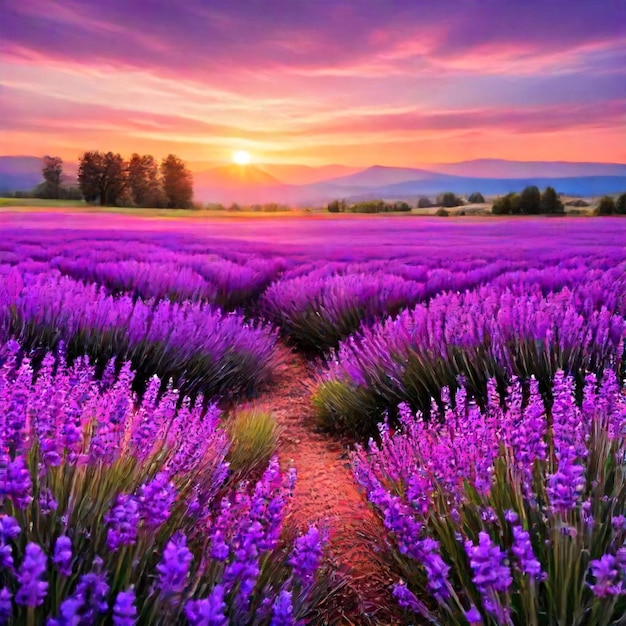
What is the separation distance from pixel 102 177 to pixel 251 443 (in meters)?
3.04

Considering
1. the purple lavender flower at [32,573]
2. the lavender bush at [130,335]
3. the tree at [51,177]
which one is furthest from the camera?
the tree at [51,177]

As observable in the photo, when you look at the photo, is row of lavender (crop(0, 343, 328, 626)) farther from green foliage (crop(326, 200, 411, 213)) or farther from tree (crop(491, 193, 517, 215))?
tree (crop(491, 193, 517, 215))

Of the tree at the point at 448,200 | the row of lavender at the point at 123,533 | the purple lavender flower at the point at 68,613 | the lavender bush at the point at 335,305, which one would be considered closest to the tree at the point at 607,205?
the tree at the point at 448,200

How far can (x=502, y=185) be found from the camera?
4715mm

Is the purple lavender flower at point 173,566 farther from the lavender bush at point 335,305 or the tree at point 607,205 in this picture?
the tree at point 607,205

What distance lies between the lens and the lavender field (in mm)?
873

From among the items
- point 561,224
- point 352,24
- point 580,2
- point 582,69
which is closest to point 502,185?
point 561,224

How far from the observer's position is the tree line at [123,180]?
4363 millimetres

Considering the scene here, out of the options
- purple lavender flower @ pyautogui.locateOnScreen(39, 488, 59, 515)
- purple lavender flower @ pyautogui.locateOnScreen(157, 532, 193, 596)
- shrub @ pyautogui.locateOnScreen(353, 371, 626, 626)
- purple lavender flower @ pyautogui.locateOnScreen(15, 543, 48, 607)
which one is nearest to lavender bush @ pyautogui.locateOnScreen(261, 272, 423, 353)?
shrub @ pyautogui.locateOnScreen(353, 371, 626, 626)

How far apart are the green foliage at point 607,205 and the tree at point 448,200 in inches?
40.4

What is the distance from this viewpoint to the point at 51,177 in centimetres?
436

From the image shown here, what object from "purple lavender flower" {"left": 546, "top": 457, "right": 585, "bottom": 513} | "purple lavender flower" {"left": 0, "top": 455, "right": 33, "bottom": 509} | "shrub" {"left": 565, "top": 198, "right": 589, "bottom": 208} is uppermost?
"shrub" {"left": 565, "top": 198, "right": 589, "bottom": 208}

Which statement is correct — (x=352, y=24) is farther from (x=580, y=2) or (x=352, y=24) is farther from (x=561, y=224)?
(x=561, y=224)

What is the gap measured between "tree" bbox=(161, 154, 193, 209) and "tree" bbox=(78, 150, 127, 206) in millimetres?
293
